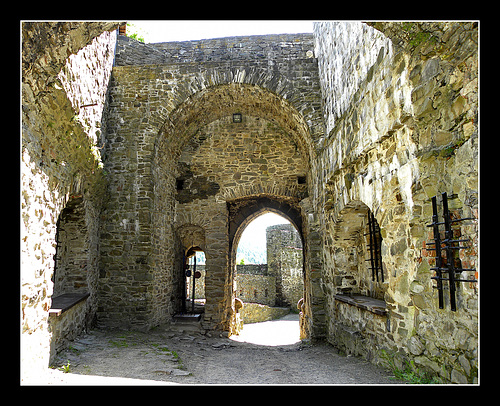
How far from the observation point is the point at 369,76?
437cm

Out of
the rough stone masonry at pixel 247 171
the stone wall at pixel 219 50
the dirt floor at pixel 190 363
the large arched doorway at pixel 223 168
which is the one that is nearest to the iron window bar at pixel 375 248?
the rough stone masonry at pixel 247 171

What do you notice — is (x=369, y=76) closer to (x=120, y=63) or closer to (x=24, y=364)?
(x=24, y=364)

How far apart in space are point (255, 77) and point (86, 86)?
137 inches

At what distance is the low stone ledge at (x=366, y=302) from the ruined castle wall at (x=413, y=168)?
11cm

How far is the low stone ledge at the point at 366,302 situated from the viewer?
4.31 metres

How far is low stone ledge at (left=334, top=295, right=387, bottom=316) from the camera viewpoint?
14.1 feet

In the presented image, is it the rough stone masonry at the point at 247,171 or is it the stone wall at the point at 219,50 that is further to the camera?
the stone wall at the point at 219,50

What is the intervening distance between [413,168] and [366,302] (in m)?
2.43

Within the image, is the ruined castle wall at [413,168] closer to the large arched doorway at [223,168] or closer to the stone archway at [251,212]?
the large arched doorway at [223,168]

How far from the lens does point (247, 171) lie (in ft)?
29.6

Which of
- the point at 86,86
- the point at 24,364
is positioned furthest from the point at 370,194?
the point at 86,86

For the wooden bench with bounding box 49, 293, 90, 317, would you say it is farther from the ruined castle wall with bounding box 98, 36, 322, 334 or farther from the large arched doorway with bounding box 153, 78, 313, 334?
the large arched doorway with bounding box 153, 78, 313, 334

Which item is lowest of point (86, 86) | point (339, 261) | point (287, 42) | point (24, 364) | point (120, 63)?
point (24, 364)

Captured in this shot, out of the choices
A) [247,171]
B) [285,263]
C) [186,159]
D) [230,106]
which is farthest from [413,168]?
[285,263]
